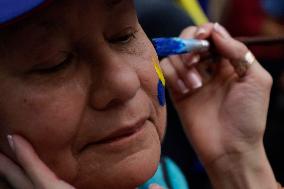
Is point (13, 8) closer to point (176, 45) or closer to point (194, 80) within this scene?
point (176, 45)

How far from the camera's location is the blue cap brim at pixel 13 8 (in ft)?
2.89

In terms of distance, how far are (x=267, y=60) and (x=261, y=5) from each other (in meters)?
0.35

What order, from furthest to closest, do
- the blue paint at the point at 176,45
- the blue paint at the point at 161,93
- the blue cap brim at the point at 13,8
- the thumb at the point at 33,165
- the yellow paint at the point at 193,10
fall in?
1. the yellow paint at the point at 193,10
2. the blue paint at the point at 176,45
3. the blue paint at the point at 161,93
4. the thumb at the point at 33,165
5. the blue cap brim at the point at 13,8

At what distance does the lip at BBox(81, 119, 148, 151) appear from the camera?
1.02 meters

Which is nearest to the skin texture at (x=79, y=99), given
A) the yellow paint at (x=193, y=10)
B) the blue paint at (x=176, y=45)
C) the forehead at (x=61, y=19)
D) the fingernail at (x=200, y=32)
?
the forehead at (x=61, y=19)

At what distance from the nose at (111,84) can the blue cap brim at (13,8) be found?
0.17 meters

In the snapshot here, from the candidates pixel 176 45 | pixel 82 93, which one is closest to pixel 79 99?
pixel 82 93

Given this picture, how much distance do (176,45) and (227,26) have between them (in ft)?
5.89

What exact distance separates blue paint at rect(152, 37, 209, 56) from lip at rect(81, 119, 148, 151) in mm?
301

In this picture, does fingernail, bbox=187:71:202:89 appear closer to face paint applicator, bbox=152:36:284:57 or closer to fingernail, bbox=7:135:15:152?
face paint applicator, bbox=152:36:284:57

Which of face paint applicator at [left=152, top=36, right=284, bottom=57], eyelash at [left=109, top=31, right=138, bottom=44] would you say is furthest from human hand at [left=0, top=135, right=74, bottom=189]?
face paint applicator at [left=152, top=36, right=284, bottom=57]

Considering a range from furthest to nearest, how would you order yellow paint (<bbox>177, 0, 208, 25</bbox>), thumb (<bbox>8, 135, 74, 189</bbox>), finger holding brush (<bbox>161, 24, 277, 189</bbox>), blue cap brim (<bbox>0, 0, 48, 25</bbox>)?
yellow paint (<bbox>177, 0, 208, 25</bbox>), finger holding brush (<bbox>161, 24, 277, 189</bbox>), thumb (<bbox>8, 135, 74, 189</bbox>), blue cap brim (<bbox>0, 0, 48, 25</bbox>)

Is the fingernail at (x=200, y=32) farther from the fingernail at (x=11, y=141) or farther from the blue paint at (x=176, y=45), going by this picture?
the fingernail at (x=11, y=141)

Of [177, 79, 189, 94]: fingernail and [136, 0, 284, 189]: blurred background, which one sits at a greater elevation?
[177, 79, 189, 94]: fingernail
